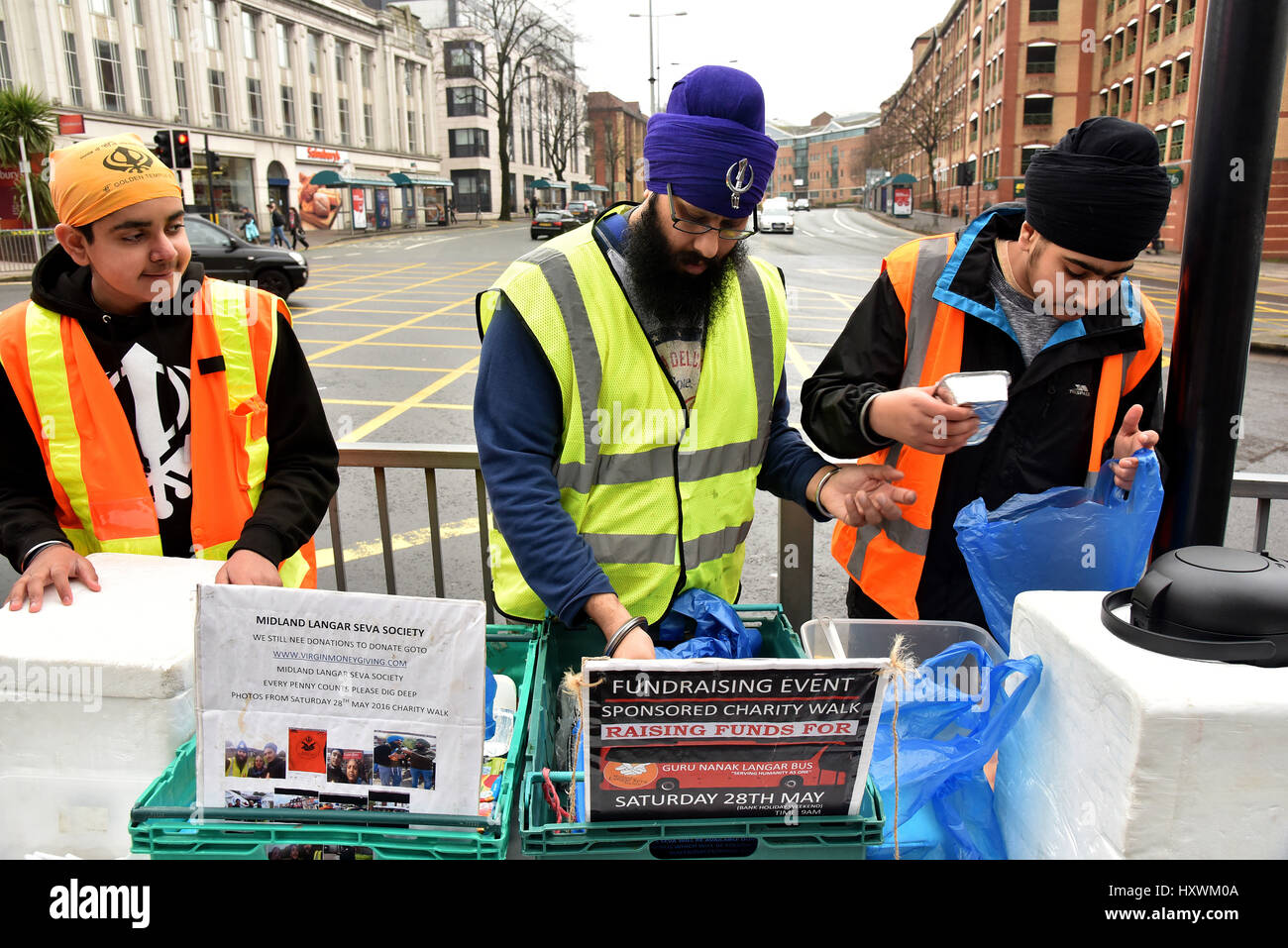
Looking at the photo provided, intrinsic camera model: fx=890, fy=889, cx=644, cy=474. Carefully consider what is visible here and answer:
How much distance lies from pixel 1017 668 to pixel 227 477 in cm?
176

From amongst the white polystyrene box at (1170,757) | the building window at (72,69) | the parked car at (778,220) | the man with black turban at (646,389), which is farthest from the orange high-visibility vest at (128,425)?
the parked car at (778,220)

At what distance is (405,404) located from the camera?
31.4 feet

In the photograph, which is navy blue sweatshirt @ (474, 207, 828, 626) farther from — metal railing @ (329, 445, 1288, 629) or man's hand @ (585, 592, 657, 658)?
metal railing @ (329, 445, 1288, 629)

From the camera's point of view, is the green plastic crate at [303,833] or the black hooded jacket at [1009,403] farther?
the black hooded jacket at [1009,403]

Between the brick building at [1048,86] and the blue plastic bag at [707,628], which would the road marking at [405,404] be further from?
the brick building at [1048,86]

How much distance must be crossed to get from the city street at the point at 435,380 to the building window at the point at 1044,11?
23.6 metres

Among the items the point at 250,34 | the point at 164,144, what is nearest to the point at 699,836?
the point at 164,144

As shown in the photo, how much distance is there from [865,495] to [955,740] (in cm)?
66

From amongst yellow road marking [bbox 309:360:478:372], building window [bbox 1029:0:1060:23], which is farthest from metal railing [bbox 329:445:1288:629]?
building window [bbox 1029:0:1060:23]

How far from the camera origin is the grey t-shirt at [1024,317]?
211cm

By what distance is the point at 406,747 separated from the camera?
1.32 metres

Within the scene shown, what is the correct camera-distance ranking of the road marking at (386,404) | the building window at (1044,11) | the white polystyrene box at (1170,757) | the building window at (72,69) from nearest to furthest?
the white polystyrene box at (1170,757)
the road marking at (386,404)
the building window at (72,69)
the building window at (1044,11)
